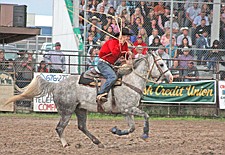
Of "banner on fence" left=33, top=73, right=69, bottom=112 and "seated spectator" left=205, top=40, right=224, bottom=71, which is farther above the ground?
"seated spectator" left=205, top=40, right=224, bottom=71

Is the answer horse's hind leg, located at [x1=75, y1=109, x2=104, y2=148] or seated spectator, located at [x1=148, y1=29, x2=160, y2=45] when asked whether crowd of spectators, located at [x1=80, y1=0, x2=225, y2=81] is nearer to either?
seated spectator, located at [x1=148, y1=29, x2=160, y2=45]

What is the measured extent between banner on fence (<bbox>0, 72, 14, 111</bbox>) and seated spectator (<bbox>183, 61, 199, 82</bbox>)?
5.92 m

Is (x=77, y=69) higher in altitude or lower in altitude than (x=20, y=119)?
higher

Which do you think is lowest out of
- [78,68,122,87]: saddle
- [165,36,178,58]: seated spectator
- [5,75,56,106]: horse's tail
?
[5,75,56,106]: horse's tail

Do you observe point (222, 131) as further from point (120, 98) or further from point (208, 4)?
point (208, 4)

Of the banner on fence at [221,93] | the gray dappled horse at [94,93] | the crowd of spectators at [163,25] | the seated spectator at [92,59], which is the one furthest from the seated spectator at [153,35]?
the gray dappled horse at [94,93]

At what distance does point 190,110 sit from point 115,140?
8539 millimetres

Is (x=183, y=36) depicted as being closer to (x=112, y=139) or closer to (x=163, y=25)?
(x=163, y=25)

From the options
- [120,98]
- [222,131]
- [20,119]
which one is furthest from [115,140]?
[20,119]

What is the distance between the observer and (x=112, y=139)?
13430 millimetres

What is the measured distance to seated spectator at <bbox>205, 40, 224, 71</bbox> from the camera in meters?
21.2

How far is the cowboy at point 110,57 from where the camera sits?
466 inches

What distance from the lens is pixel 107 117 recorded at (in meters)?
20.6

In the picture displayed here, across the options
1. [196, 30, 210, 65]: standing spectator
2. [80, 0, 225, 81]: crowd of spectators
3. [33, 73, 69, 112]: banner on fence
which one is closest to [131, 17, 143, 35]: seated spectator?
[80, 0, 225, 81]: crowd of spectators
